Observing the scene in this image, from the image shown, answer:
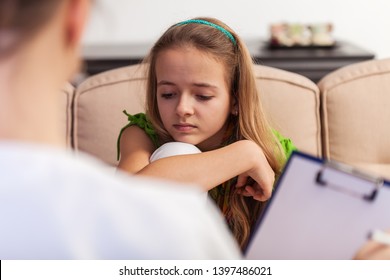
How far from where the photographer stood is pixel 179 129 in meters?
1.50

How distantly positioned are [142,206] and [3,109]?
0.44 feet

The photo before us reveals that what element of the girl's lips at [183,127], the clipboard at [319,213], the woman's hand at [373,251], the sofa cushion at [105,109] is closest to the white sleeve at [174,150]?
the girl's lips at [183,127]

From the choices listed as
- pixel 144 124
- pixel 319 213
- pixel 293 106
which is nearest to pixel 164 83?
pixel 144 124

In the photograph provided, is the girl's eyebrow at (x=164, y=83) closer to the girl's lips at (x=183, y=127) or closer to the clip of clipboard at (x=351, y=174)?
the girl's lips at (x=183, y=127)

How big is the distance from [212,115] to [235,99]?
4.4 inches

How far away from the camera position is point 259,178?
1.40 m

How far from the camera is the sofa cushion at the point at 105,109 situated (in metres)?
1.78

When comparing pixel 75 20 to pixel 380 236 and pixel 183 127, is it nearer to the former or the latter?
pixel 380 236

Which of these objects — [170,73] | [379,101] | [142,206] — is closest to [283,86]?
[379,101]

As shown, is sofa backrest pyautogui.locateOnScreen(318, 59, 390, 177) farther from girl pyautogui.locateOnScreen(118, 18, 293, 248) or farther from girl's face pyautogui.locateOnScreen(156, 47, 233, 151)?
girl's face pyautogui.locateOnScreen(156, 47, 233, 151)

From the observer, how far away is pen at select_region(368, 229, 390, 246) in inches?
33.2

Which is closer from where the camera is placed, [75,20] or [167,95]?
[75,20]

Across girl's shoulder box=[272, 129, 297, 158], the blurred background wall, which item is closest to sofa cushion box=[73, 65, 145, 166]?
girl's shoulder box=[272, 129, 297, 158]

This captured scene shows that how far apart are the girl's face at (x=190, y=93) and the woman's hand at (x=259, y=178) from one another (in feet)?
0.49
